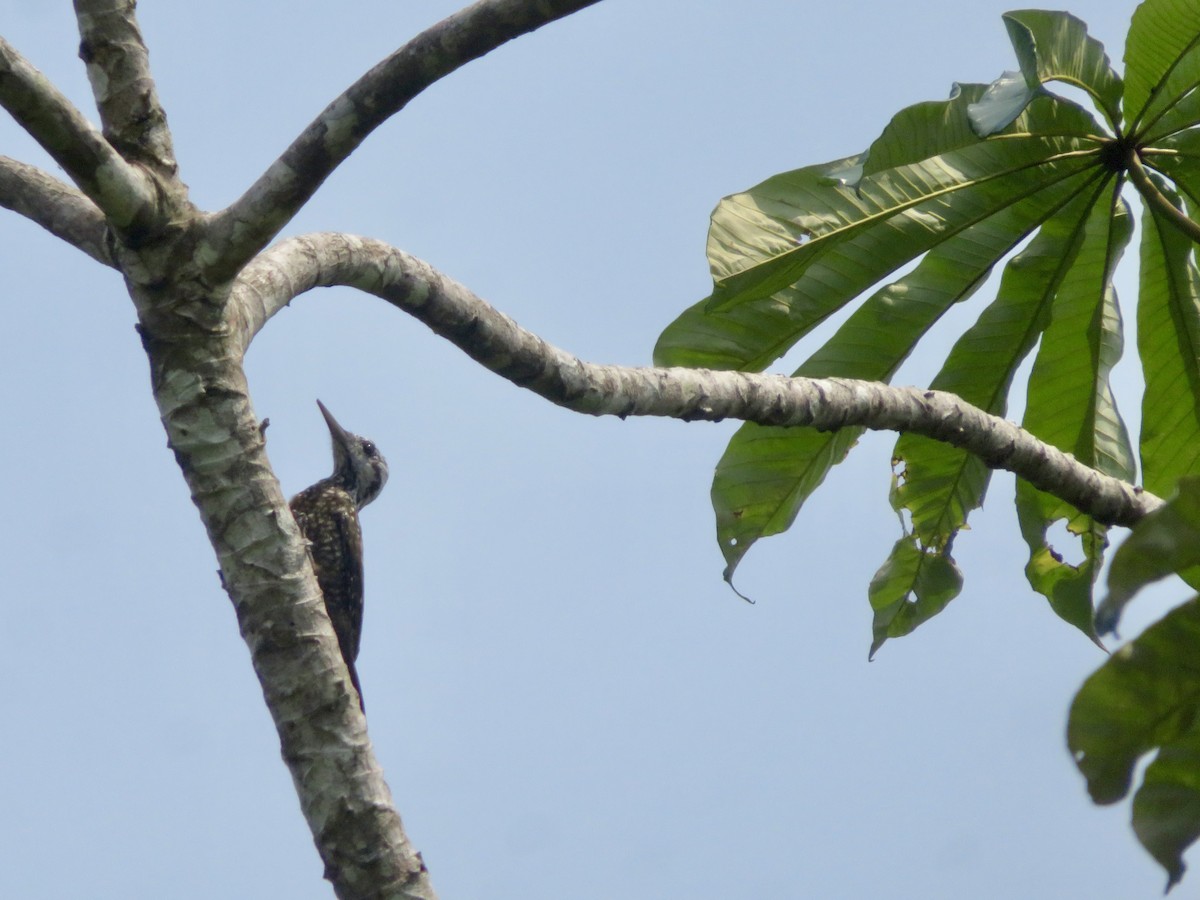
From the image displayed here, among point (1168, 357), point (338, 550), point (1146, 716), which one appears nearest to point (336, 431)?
point (338, 550)

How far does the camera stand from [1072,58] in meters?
3.65

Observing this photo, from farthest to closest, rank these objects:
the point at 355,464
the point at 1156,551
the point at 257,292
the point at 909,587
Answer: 1. the point at 355,464
2. the point at 909,587
3. the point at 257,292
4. the point at 1156,551

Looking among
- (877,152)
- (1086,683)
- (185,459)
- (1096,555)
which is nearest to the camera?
(1086,683)

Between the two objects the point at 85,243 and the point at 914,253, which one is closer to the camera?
the point at 85,243

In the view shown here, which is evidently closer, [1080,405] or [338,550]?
[1080,405]

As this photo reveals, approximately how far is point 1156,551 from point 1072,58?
2.45m

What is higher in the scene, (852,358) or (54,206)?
(54,206)

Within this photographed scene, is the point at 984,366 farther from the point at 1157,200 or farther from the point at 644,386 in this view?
the point at 644,386

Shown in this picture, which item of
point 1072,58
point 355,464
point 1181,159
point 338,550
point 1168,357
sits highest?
point 355,464

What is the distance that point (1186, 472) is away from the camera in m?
4.05

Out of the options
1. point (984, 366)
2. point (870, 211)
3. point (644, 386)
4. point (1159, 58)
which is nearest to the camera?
point (644, 386)

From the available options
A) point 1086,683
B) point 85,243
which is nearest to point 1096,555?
point 1086,683

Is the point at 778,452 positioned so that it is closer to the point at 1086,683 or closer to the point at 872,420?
the point at 872,420

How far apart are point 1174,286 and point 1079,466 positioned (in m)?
0.67
